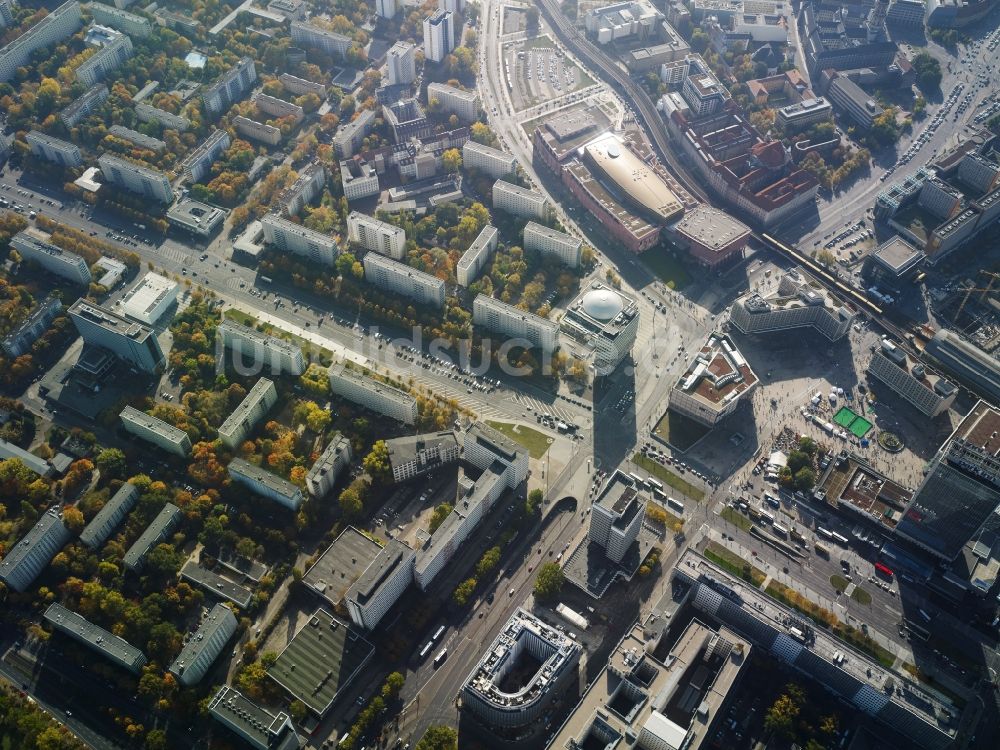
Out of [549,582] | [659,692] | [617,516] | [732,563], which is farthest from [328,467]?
[732,563]

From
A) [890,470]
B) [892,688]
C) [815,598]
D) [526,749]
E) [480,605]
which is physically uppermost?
[890,470]

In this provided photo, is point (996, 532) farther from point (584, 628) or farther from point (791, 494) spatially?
point (584, 628)

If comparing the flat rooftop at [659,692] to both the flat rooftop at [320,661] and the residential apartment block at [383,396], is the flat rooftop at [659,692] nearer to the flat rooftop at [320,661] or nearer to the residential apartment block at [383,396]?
the flat rooftop at [320,661]

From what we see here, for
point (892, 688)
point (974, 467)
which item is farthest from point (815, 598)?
point (974, 467)

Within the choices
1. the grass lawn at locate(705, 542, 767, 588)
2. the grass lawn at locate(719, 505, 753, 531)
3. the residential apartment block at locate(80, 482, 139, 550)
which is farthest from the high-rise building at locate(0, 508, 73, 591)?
the grass lawn at locate(719, 505, 753, 531)

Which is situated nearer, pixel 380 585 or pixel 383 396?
pixel 380 585

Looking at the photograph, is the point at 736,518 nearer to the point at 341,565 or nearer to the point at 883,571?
the point at 883,571

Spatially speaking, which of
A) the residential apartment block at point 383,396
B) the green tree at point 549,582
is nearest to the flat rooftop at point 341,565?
the residential apartment block at point 383,396
